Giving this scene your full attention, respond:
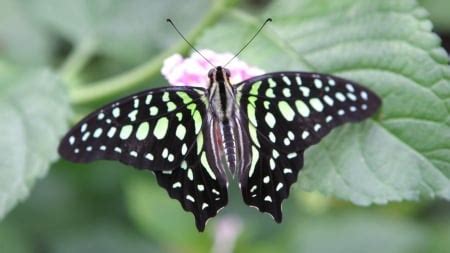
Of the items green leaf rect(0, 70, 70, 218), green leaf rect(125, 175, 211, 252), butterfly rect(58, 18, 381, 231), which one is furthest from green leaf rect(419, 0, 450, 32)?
green leaf rect(0, 70, 70, 218)

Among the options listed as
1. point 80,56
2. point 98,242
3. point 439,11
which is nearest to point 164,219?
point 98,242

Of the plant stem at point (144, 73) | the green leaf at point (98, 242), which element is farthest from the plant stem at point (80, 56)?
the green leaf at point (98, 242)

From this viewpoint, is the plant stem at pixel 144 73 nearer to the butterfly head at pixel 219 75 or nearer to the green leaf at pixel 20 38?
the butterfly head at pixel 219 75

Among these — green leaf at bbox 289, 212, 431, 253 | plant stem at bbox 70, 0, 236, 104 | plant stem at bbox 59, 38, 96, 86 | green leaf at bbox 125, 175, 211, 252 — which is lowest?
green leaf at bbox 289, 212, 431, 253

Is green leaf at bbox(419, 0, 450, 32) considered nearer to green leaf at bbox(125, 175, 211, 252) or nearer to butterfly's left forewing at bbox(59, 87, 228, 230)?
green leaf at bbox(125, 175, 211, 252)

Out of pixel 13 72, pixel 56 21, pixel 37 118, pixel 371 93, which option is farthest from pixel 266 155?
pixel 56 21
